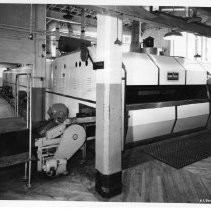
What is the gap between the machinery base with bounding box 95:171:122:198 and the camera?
3.08 m

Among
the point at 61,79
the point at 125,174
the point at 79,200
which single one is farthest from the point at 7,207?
the point at 61,79

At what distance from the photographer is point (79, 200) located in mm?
3004

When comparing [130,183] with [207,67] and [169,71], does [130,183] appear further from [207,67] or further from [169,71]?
[207,67]

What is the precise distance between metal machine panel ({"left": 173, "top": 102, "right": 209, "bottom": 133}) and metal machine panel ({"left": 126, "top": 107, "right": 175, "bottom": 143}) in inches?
11.8

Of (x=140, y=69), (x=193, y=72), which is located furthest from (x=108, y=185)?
(x=193, y=72)

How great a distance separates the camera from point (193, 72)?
19.6 feet

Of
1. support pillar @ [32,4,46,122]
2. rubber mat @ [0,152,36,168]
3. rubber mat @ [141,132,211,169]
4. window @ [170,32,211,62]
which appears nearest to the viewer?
rubber mat @ [0,152,36,168]

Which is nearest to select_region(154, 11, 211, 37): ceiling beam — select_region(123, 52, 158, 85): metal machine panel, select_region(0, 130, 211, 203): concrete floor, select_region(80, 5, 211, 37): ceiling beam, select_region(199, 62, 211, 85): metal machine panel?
select_region(80, 5, 211, 37): ceiling beam

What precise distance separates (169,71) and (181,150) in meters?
1.88

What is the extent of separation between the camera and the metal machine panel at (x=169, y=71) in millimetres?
5273

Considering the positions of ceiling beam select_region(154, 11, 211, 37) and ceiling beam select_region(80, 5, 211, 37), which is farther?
ceiling beam select_region(154, 11, 211, 37)

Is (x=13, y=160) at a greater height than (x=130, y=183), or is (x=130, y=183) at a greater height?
(x=13, y=160)

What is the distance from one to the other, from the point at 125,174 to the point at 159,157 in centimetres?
105

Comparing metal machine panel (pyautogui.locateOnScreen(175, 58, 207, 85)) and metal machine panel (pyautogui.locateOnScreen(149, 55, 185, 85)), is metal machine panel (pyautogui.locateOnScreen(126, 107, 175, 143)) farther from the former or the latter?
metal machine panel (pyautogui.locateOnScreen(175, 58, 207, 85))
